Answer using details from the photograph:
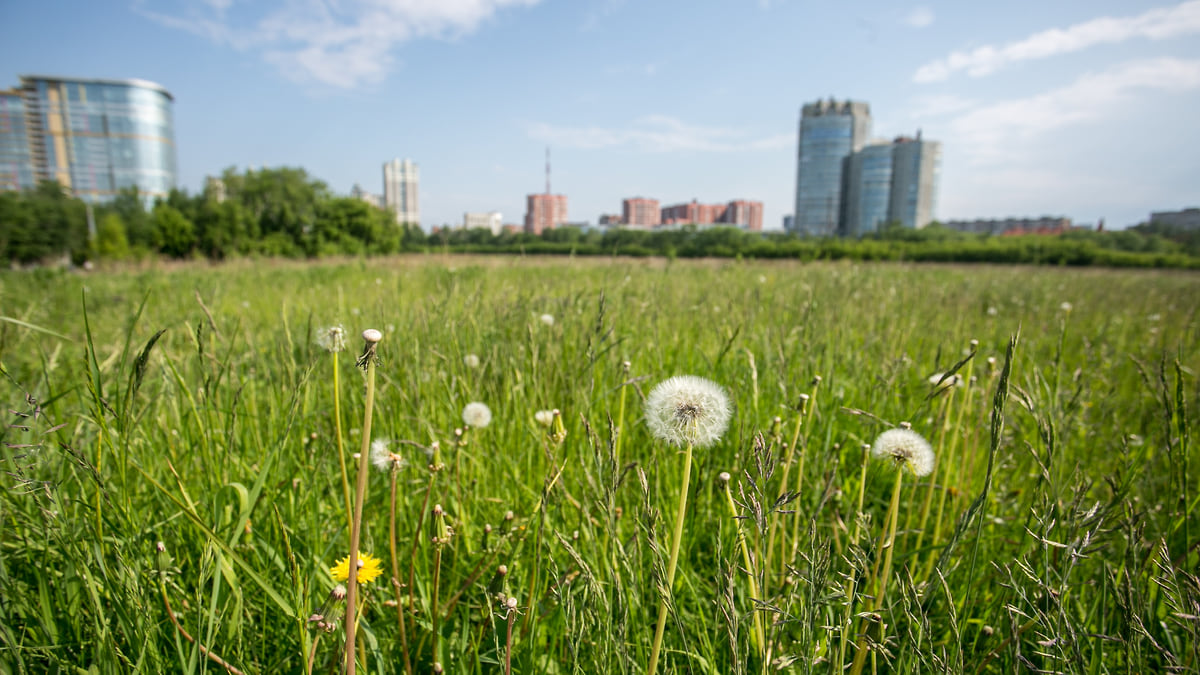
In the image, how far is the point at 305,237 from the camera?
41750 mm

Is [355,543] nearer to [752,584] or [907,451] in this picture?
[752,584]

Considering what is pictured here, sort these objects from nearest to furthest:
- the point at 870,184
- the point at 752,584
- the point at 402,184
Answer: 1. the point at 752,584
2. the point at 870,184
3. the point at 402,184

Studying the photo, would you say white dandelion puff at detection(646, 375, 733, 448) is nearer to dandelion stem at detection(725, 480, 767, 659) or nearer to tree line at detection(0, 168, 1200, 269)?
dandelion stem at detection(725, 480, 767, 659)

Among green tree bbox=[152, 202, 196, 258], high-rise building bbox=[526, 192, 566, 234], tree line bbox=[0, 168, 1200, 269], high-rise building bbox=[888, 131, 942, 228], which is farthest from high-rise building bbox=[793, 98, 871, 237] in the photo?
green tree bbox=[152, 202, 196, 258]

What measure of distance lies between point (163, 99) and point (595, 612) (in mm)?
127204

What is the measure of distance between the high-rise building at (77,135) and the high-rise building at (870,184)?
10661 centimetres

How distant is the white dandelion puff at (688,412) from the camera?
2.29 feet

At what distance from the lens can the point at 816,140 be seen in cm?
6781

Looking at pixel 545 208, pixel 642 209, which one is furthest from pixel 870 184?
pixel 545 208

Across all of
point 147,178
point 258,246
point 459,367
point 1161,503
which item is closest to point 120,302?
point 459,367

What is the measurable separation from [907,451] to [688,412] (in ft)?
1.54

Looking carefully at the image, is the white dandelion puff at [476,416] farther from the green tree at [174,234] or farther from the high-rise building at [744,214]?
the high-rise building at [744,214]

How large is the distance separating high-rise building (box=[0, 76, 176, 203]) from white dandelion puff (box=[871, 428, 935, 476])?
11140cm

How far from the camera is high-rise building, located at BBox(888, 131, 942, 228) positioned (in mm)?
62250
